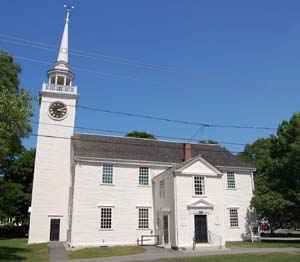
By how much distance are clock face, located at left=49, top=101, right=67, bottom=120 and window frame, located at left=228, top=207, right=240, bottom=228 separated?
19.5 meters

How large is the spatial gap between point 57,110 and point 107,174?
9580mm

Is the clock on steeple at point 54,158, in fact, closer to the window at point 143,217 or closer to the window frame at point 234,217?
the window at point 143,217

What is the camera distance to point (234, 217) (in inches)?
1233

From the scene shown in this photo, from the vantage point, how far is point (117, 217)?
1104 inches

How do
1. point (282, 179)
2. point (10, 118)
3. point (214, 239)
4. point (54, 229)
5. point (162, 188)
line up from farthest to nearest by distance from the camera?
point (282, 179) < point (54, 229) < point (162, 188) < point (214, 239) < point (10, 118)

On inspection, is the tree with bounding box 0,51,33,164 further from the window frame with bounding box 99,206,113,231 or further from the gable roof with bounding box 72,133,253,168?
the window frame with bounding box 99,206,113,231

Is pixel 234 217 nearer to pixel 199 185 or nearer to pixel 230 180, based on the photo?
pixel 230 180

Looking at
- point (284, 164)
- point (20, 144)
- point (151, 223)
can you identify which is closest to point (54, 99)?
point (20, 144)

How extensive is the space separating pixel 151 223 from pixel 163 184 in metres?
4.06

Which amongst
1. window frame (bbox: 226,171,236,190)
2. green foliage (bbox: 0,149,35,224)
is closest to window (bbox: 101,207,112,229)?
window frame (bbox: 226,171,236,190)

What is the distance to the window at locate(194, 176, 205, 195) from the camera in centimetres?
2647

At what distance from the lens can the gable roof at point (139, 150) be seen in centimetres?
2997

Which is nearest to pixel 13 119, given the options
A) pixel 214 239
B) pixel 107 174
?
pixel 107 174

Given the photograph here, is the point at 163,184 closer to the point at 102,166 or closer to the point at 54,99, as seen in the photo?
the point at 102,166
